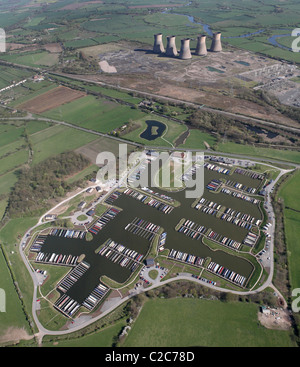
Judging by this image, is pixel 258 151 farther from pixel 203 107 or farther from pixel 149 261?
pixel 149 261

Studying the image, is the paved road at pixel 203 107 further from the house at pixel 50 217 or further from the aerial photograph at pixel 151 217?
the house at pixel 50 217

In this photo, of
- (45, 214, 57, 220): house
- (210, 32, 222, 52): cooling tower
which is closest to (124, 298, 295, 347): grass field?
(45, 214, 57, 220): house

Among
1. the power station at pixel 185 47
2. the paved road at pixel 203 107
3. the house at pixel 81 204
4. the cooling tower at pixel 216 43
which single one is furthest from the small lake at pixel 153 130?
the cooling tower at pixel 216 43

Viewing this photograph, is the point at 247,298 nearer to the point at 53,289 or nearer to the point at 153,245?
the point at 153,245

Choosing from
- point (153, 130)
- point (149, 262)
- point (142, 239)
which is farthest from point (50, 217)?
point (153, 130)

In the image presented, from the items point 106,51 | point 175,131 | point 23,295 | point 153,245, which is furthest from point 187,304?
point 106,51

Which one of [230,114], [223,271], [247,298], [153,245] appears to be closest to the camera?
[247,298]

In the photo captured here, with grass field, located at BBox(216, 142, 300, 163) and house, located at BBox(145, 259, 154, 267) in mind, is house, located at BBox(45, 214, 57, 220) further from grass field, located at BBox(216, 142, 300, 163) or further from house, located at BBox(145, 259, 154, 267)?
grass field, located at BBox(216, 142, 300, 163)
